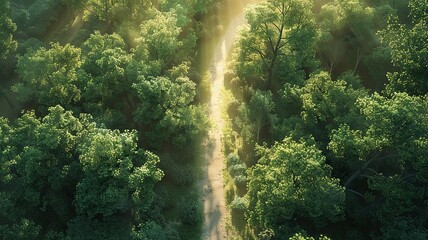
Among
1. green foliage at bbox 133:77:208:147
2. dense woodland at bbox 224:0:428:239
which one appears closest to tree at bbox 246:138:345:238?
dense woodland at bbox 224:0:428:239

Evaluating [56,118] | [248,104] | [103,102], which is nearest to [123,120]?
[103,102]

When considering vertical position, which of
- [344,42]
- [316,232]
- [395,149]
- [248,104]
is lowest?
[316,232]

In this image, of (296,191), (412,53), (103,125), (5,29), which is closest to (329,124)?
(296,191)

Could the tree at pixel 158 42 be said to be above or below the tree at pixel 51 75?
above

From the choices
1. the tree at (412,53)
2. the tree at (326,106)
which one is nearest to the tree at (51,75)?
the tree at (326,106)

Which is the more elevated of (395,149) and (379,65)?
(379,65)

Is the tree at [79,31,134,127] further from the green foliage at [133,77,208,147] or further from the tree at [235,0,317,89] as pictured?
the tree at [235,0,317,89]

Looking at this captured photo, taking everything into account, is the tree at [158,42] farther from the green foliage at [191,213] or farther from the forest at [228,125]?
the green foliage at [191,213]

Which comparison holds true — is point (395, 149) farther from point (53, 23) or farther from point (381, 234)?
point (53, 23)
